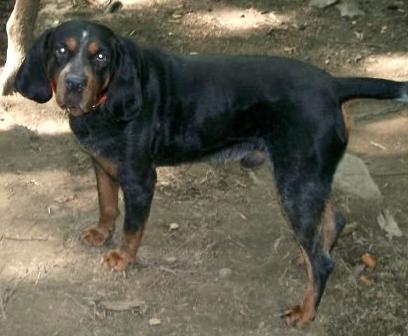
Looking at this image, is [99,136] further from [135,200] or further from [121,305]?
[121,305]

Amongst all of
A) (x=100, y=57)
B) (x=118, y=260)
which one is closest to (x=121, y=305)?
(x=118, y=260)

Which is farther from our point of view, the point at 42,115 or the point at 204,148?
the point at 42,115

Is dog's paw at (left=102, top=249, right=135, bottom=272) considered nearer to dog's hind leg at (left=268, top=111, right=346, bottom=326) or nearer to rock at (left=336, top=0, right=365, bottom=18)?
dog's hind leg at (left=268, top=111, right=346, bottom=326)

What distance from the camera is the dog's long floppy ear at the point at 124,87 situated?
13.9 ft

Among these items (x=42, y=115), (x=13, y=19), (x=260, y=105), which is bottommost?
(x=42, y=115)

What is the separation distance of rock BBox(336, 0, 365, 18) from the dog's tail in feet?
13.9

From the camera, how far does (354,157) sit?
6.11 m

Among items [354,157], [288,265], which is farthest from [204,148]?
[354,157]

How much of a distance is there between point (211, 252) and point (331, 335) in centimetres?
101

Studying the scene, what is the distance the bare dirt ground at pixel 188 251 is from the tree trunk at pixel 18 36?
0.21 metres

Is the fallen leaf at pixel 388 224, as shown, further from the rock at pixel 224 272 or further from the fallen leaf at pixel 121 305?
the fallen leaf at pixel 121 305

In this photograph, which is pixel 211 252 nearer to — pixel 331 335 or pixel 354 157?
pixel 331 335

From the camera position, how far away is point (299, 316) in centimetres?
454

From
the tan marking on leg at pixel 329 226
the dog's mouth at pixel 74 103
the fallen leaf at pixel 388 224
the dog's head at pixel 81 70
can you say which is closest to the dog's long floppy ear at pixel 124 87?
the dog's head at pixel 81 70
